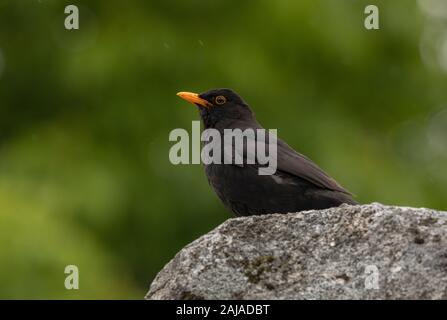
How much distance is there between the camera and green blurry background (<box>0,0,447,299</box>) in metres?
10.6

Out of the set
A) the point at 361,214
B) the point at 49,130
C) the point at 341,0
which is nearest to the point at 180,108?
the point at 49,130

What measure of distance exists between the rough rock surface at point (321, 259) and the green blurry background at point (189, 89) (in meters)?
4.53

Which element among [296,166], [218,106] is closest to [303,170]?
[296,166]

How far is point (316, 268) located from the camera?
4.52 m

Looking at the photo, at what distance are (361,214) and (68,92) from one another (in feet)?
26.0

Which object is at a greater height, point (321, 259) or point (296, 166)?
point (296, 166)

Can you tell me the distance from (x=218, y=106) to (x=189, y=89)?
3.85 meters

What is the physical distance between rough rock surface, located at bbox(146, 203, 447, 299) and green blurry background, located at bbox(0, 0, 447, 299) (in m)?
4.53

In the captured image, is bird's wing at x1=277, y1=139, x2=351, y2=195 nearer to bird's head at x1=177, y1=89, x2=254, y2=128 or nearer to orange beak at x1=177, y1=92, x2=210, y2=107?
bird's head at x1=177, y1=89, x2=254, y2=128

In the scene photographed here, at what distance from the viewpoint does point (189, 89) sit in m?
11.5

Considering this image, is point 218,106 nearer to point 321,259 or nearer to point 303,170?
point 303,170

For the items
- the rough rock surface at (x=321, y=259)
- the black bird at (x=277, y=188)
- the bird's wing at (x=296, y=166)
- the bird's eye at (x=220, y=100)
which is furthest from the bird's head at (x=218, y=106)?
the rough rock surface at (x=321, y=259)

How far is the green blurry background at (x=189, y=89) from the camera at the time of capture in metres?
10.6

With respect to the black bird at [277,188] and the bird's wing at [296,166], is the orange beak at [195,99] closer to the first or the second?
the bird's wing at [296,166]
